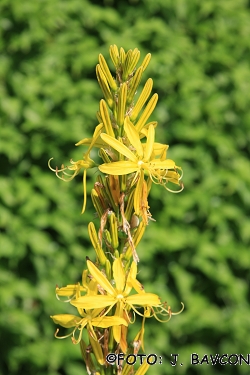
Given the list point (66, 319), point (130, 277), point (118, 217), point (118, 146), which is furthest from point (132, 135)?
point (66, 319)

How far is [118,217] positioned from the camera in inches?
44.6

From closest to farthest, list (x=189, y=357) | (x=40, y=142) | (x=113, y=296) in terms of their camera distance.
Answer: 1. (x=113, y=296)
2. (x=40, y=142)
3. (x=189, y=357)

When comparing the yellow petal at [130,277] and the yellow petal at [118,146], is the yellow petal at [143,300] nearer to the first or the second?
the yellow petal at [130,277]

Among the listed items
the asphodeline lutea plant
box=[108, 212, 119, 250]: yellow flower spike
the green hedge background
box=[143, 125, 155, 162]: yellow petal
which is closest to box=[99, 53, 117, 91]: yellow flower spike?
the asphodeline lutea plant

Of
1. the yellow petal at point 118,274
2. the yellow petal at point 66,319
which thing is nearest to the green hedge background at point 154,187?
the yellow petal at point 66,319

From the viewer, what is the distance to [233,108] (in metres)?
3.38

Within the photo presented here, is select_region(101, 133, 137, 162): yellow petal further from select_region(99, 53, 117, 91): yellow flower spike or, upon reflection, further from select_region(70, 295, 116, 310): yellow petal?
select_region(70, 295, 116, 310): yellow petal

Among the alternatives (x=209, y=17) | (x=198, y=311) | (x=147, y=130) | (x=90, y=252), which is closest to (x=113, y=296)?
(x=147, y=130)

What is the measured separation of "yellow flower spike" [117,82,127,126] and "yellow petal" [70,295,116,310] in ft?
1.04

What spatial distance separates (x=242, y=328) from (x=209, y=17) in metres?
1.74

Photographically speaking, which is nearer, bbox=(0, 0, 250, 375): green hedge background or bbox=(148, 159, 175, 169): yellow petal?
bbox=(148, 159, 175, 169): yellow petal

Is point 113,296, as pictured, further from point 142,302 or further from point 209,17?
point 209,17

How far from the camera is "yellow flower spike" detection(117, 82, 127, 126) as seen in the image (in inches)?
42.2

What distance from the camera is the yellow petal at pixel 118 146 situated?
1.07m
